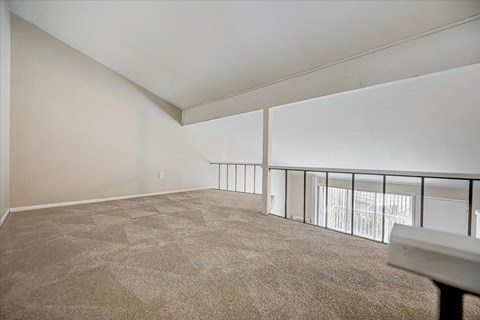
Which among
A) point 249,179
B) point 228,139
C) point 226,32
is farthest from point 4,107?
point 249,179

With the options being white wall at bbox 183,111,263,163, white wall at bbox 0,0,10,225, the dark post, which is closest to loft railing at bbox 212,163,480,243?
white wall at bbox 183,111,263,163

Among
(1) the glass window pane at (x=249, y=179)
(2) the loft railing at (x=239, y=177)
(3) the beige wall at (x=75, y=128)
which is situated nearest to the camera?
(3) the beige wall at (x=75, y=128)

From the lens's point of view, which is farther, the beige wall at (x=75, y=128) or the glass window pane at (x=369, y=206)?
the glass window pane at (x=369, y=206)

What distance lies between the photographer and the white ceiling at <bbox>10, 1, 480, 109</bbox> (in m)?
1.59

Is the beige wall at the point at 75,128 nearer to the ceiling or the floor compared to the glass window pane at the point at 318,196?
nearer to the ceiling

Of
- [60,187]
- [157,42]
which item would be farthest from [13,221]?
[157,42]

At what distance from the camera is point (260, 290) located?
1218 mm

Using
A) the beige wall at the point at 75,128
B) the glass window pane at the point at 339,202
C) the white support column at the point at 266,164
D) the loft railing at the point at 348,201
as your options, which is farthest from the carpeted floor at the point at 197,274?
the glass window pane at the point at 339,202

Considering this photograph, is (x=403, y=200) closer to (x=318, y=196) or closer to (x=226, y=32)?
(x=318, y=196)

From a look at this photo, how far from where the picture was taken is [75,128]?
3125mm

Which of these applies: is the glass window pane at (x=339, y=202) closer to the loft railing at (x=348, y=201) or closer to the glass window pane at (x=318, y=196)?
the loft railing at (x=348, y=201)

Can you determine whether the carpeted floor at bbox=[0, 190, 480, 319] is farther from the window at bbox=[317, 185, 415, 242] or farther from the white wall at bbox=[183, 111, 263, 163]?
the window at bbox=[317, 185, 415, 242]

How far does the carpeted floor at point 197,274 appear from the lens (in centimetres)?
106

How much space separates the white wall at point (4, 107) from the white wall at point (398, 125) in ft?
10.1
